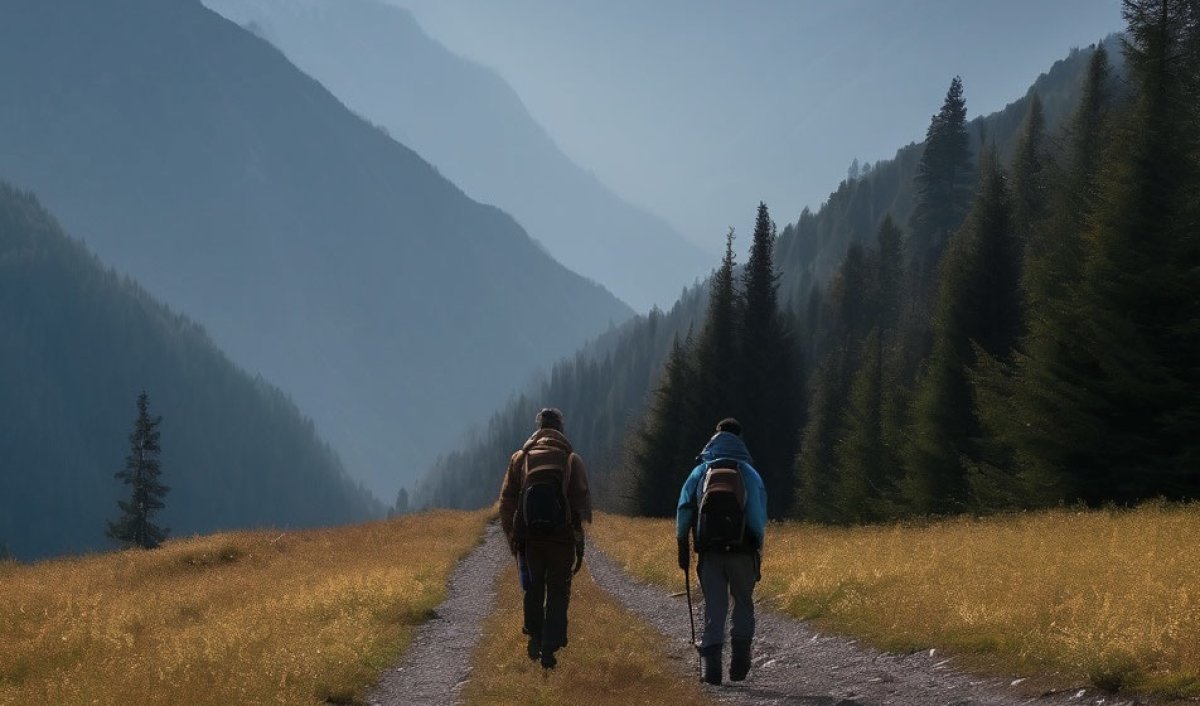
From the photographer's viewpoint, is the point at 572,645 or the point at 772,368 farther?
the point at 772,368

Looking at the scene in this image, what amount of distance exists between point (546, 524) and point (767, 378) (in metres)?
37.6

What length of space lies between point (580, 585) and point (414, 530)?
17.5 metres

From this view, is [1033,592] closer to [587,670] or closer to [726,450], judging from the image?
[726,450]

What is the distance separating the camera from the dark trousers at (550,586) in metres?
11.0

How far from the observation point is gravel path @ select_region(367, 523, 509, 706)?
1036 cm

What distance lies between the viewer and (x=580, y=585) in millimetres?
20625

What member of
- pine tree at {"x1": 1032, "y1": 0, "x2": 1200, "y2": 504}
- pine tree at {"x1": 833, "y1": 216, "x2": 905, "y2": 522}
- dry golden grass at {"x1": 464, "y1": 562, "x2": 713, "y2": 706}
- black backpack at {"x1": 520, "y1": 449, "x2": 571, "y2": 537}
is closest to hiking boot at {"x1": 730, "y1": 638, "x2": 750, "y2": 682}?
dry golden grass at {"x1": 464, "y1": 562, "x2": 713, "y2": 706}

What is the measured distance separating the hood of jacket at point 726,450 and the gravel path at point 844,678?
268cm

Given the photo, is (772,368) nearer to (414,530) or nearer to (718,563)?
(414,530)

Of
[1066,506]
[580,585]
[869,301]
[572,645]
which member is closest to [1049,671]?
[572,645]

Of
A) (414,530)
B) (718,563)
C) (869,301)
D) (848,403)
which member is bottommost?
(414,530)

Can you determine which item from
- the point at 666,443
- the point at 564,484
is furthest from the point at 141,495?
the point at 564,484

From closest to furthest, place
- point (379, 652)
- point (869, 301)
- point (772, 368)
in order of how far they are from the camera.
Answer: point (379, 652), point (772, 368), point (869, 301)

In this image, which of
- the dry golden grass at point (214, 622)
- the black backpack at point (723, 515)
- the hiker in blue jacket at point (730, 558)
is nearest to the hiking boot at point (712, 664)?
the hiker in blue jacket at point (730, 558)
